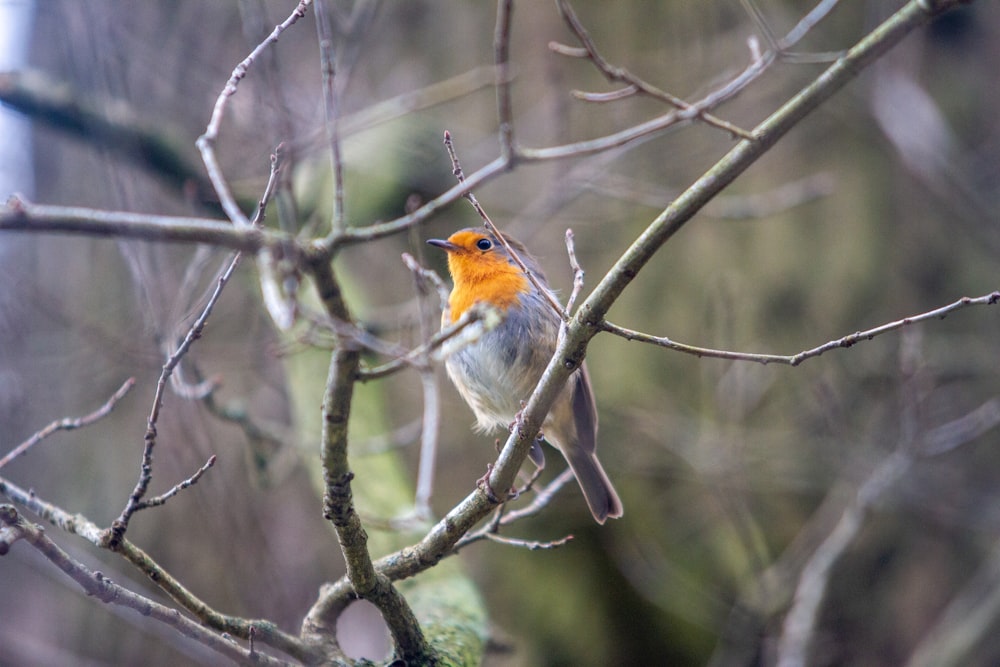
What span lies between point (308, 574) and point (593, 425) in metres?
2.90

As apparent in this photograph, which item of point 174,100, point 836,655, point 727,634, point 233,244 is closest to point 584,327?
point 233,244

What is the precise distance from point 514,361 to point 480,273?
0.45 meters

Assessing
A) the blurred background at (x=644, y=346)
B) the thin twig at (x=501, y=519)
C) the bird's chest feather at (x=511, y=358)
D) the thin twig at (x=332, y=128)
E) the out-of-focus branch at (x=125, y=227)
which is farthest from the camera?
the blurred background at (x=644, y=346)

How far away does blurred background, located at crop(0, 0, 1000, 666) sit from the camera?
14.5ft

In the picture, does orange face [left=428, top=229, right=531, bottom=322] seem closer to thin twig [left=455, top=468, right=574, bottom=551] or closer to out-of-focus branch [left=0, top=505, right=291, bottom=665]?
thin twig [left=455, top=468, right=574, bottom=551]

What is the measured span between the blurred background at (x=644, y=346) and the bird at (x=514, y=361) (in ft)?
2.01

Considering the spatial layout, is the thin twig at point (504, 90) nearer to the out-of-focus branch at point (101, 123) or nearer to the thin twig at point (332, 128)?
the thin twig at point (332, 128)

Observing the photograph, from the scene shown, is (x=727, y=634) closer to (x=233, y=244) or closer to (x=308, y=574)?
(x=308, y=574)

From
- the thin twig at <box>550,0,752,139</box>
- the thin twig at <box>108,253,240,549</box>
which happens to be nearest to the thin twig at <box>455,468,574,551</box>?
the thin twig at <box>108,253,240,549</box>

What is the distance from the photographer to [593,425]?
11.5ft

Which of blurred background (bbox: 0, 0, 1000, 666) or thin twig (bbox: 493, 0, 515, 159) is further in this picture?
blurred background (bbox: 0, 0, 1000, 666)

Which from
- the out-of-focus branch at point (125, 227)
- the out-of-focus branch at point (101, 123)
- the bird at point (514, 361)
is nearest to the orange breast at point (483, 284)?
the bird at point (514, 361)

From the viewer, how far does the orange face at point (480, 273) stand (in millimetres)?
3342

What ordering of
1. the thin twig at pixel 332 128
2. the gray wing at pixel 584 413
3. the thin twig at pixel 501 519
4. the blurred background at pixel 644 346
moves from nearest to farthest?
1. the thin twig at pixel 332 128
2. the thin twig at pixel 501 519
3. the gray wing at pixel 584 413
4. the blurred background at pixel 644 346
